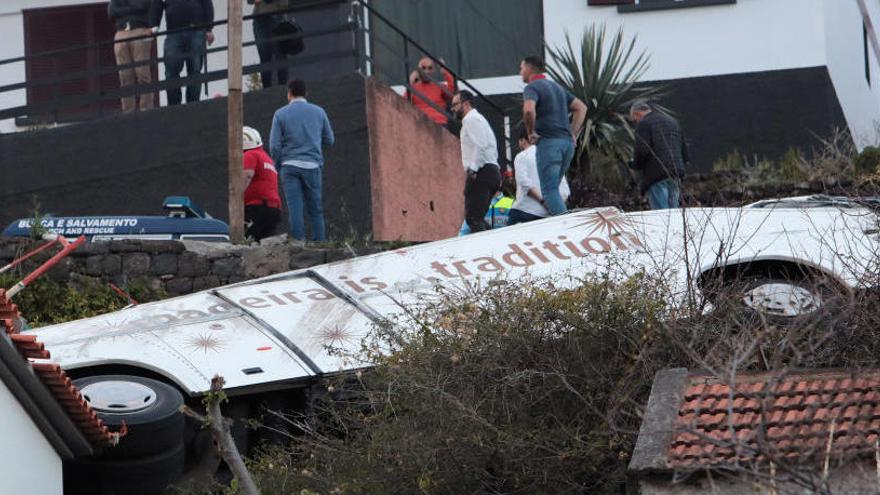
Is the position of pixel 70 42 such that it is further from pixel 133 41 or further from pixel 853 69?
pixel 853 69

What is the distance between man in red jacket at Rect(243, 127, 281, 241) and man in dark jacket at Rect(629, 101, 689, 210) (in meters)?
3.12

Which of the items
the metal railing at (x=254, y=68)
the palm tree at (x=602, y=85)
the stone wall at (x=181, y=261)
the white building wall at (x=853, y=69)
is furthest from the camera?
the white building wall at (x=853, y=69)

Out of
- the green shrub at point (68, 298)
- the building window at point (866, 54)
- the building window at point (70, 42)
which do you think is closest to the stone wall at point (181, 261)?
the green shrub at point (68, 298)

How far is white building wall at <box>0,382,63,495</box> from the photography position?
1026cm

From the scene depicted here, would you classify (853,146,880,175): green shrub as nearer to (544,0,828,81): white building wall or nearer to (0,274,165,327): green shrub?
(544,0,828,81): white building wall

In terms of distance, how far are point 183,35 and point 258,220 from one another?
3.15 meters

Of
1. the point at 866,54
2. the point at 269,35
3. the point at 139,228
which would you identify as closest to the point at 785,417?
the point at 139,228

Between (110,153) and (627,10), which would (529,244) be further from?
(627,10)

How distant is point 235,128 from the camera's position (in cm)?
1652

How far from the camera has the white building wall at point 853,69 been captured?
923 inches

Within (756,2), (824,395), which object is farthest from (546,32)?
(824,395)

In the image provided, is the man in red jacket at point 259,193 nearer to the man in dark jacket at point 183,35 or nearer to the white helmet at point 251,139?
the white helmet at point 251,139

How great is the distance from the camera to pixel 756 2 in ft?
74.1

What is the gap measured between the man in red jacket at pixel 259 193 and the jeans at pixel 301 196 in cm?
50
